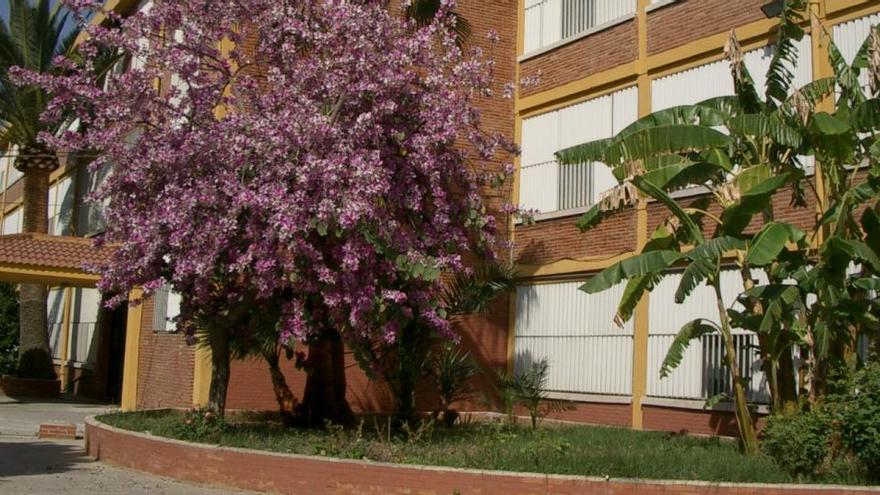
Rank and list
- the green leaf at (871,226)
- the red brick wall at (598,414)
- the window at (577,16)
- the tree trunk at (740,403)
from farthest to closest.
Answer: the window at (577,16) < the red brick wall at (598,414) < the tree trunk at (740,403) < the green leaf at (871,226)

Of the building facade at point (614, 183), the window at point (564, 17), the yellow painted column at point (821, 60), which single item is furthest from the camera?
the window at point (564, 17)

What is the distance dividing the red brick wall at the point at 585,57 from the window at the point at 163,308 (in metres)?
8.42

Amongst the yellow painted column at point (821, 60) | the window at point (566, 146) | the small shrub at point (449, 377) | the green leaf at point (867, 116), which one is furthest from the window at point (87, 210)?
the green leaf at point (867, 116)

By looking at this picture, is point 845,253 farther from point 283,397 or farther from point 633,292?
point 283,397

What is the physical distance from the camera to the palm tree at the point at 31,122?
26.1m

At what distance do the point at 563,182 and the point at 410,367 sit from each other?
5.73 meters

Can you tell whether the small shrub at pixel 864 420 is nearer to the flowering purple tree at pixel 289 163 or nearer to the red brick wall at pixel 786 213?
the red brick wall at pixel 786 213

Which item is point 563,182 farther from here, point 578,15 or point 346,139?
point 346,139

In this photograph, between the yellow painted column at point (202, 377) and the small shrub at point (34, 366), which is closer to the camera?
the yellow painted column at point (202, 377)

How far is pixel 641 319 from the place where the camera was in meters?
17.4

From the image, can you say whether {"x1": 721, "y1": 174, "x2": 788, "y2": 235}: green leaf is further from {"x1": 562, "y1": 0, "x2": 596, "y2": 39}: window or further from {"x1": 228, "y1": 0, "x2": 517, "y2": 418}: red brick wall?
{"x1": 562, "y1": 0, "x2": 596, "y2": 39}: window

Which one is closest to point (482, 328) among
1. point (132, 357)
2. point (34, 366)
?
point (132, 357)

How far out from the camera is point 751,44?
16.3 metres

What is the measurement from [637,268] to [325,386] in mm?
6411
